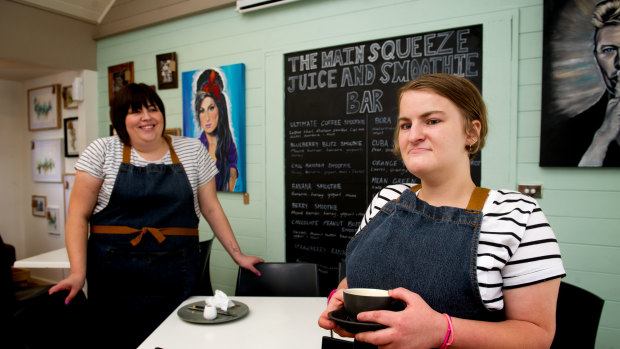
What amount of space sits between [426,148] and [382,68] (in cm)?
179

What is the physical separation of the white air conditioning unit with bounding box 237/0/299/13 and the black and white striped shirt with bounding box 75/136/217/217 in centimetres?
149

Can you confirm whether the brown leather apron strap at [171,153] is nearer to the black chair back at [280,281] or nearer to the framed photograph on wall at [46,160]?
the black chair back at [280,281]

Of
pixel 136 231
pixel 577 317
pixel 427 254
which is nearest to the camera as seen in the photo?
pixel 427 254

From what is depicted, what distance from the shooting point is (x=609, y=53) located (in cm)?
204

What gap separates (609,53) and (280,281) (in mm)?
2139

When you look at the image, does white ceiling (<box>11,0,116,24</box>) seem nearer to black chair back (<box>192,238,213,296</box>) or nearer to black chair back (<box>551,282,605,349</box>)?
black chair back (<box>192,238,213,296</box>)

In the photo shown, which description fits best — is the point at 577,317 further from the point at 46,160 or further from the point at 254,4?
the point at 46,160

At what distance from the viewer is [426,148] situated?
1.02 metres

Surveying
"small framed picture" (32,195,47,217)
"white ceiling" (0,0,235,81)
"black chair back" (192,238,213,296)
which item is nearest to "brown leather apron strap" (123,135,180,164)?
"black chair back" (192,238,213,296)

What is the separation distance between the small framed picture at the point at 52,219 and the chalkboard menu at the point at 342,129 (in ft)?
10.3

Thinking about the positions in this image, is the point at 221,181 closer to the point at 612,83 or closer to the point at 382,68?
the point at 382,68

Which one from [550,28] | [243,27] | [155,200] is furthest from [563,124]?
[243,27]

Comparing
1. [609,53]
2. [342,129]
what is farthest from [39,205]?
[609,53]

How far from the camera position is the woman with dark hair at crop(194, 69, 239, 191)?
10.7 ft
